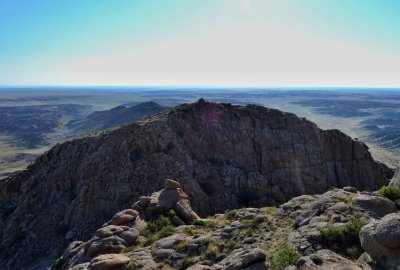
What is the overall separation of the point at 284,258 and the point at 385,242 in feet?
11.8

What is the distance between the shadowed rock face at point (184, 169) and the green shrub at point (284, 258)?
16075mm

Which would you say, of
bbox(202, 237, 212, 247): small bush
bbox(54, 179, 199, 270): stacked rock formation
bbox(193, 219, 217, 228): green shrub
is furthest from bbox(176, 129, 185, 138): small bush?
bbox(202, 237, 212, 247): small bush

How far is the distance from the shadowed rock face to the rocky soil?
759 centimetres

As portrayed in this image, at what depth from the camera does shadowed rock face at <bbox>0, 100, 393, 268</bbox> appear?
3095 cm

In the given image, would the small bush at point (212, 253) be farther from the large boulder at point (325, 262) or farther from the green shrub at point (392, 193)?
the green shrub at point (392, 193)

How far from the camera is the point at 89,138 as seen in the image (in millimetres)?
38000

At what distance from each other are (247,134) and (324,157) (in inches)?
331

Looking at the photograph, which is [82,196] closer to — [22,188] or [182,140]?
[22,188]

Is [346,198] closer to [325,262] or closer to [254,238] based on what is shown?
[254,238]

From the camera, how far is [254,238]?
58.4ft

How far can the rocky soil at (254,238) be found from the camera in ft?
44.2

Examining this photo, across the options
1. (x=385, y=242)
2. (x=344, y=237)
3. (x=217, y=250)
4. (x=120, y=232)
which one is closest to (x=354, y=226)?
(x=344, y=237)

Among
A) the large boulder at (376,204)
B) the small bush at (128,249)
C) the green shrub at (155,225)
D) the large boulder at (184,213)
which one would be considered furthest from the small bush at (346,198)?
the small bush at (128,249)

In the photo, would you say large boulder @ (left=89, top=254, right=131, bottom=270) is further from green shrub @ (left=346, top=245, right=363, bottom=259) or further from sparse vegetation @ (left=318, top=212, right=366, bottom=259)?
green shrub @ (left=346, top=245, right=363, bottom=259)
